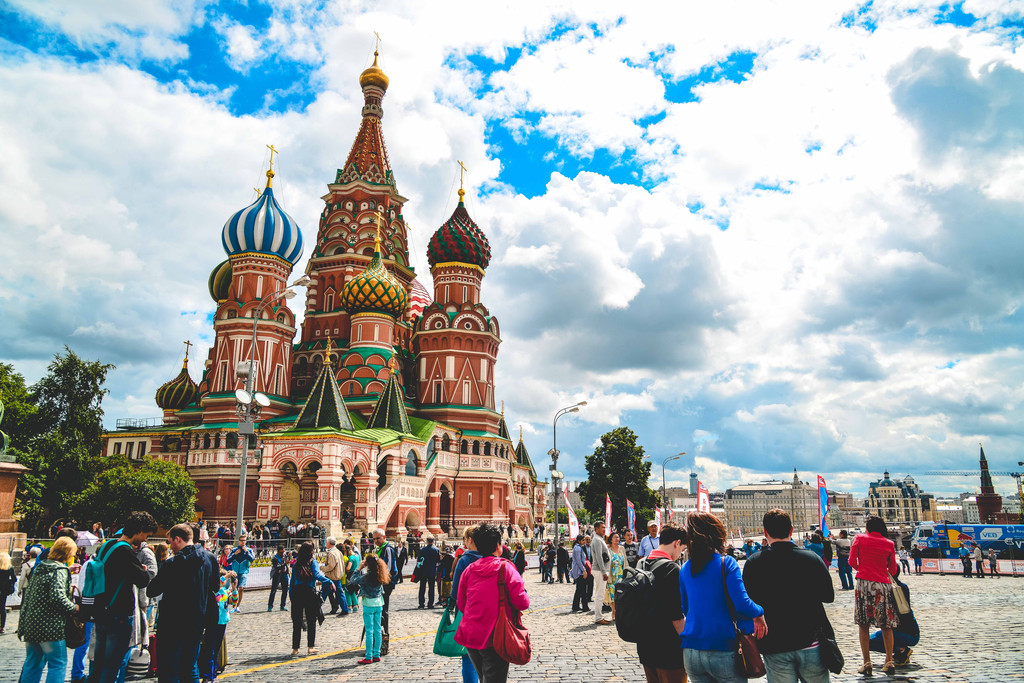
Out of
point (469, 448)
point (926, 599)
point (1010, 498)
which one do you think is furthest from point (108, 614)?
point (1010, 498)

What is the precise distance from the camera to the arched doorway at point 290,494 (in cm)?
3462

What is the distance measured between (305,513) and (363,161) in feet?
95.5

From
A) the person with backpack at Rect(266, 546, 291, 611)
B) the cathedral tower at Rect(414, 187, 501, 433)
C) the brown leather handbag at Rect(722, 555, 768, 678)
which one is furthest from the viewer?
the cathedral tower at Rect(414, 187, 501, 433)

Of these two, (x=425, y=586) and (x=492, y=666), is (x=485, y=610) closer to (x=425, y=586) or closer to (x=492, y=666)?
(x=492, y=666)

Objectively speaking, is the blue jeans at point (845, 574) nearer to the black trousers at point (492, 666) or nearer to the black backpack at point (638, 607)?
the black backpack at point (638, 607)

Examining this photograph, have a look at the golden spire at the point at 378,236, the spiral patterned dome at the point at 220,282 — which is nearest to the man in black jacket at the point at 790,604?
the golden spire at the point at 378,236

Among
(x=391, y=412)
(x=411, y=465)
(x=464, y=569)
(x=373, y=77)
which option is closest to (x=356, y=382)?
(x=391, y=412)

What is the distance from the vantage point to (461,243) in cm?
5019

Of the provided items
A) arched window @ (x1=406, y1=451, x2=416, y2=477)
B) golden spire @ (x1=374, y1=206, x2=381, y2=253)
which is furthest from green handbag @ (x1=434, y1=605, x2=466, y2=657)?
golden spire @ (x1=374, y1=206, x2=381, y2=253)

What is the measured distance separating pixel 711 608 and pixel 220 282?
51174mm

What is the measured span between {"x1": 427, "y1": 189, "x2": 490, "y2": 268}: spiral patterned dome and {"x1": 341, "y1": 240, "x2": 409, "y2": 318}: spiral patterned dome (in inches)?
243

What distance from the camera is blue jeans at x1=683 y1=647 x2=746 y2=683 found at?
185 inches

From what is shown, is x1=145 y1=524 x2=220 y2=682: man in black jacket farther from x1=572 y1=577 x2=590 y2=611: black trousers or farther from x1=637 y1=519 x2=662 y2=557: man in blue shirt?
x1=572 y1=577 x2=590 y2=611: black trousers

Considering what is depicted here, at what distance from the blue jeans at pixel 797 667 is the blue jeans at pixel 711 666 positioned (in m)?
0.47
